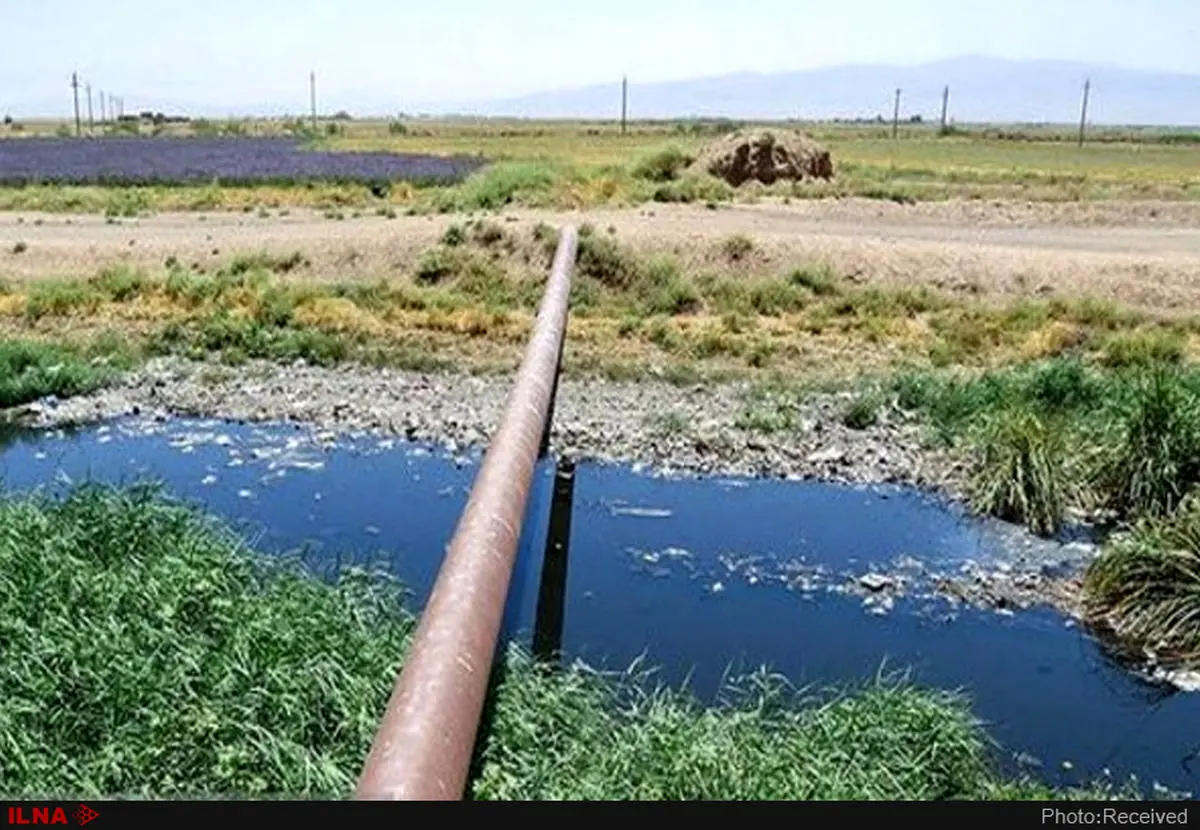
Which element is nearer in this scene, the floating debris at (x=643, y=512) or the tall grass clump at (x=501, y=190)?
the floating debris at (x=643, y=512)

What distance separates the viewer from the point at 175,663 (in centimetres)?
796

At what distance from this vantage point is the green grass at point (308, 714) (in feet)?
22.5

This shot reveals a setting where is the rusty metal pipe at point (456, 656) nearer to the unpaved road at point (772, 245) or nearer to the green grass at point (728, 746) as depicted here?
the green grass at point (728, 746)

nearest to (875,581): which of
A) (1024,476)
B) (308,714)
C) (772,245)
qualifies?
(1024,476)

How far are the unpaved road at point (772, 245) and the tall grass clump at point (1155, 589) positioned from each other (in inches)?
572

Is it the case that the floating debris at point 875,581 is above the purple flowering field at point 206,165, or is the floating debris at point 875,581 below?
below

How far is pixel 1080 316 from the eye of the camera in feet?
75.6

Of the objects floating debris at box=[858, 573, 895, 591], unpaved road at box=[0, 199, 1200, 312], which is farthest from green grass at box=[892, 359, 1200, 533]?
unpaved road at box=[0, 199, 1200, 312]

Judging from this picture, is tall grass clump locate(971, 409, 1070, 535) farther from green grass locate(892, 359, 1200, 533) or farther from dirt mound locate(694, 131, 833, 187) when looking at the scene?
dirt mound locate(694, 131, 833, 187)

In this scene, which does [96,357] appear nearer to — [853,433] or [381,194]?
[853,433]

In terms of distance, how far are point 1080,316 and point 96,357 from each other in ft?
56.0

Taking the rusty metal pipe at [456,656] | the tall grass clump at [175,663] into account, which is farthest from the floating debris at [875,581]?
the rusty metal pipe at [456,656]

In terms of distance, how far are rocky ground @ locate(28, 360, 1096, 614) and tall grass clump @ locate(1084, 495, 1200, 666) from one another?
71 cm

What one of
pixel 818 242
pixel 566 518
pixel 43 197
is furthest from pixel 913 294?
pixel 43 197
